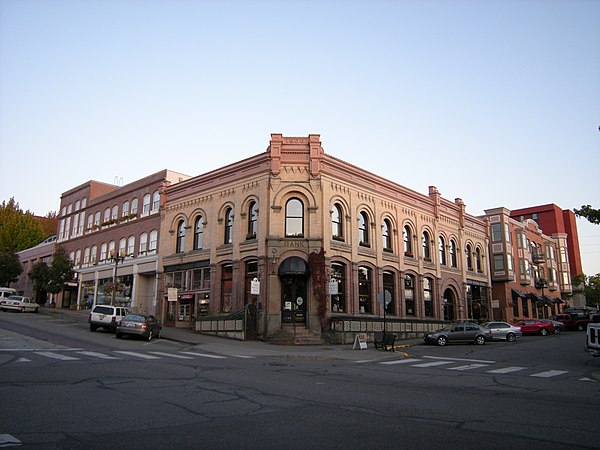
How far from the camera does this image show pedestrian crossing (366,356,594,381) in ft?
51.7

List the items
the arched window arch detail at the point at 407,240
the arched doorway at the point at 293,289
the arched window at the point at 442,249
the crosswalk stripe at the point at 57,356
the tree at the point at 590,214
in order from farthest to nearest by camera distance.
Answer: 1. the arched window at the point at 442,249
2. the arched window arch detail at the point at 407,240
3. the arched doorway at the point at 293,289
4. the tree at the point at 590,214
5. the crosswalk stripe at the point at 57,356

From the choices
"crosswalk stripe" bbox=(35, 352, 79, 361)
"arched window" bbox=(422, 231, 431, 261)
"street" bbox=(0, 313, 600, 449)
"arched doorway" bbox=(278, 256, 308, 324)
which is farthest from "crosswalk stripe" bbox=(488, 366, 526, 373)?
"arched window" bbox=(422, 231, 431, 261)

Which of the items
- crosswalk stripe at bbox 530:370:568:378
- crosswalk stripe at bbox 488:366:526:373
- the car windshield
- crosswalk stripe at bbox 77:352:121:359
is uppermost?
the car windshield

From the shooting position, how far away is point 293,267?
28.0 meters

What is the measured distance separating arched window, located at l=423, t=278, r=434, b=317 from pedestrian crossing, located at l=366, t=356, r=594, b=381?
16.6m

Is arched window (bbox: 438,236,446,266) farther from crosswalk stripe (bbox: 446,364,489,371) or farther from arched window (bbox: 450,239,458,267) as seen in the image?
crosswalk stripe (bbox: 446,364,489,371)

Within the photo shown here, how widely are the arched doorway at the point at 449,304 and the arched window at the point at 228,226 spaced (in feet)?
63.9

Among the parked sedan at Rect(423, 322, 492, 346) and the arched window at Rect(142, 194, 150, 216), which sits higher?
the arched window at Rect(142, 194, 150, 216)

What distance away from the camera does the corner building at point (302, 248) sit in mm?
28500

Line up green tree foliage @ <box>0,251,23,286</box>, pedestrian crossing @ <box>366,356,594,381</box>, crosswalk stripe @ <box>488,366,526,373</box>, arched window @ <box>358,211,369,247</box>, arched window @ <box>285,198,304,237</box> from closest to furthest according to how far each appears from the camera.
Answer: pedestrian crossing @ <box>366,356,594,381</box> → crosswalk stripe @ <box>488,366,526,373</box> → arched window @ <box>285,198,304,237</box> → arched window @ <box>358,211,369,247</box> → green tree foliage @ <box>0,251,23,286</box>

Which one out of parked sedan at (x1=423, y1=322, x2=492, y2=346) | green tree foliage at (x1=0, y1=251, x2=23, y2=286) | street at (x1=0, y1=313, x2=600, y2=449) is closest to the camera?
street at (x1=0, y1=313, x2=600, y2=449)

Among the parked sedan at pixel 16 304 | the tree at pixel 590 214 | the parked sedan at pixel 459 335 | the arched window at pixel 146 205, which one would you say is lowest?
the parked sedan at pixel 459 335

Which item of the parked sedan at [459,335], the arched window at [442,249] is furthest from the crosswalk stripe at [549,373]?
the arched window at [442,249]

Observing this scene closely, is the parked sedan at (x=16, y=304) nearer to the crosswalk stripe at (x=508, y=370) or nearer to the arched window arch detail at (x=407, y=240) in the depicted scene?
the arched window arch detail at (x=407, y=240)
